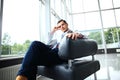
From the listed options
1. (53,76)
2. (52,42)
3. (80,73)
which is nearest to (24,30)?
(52,42)

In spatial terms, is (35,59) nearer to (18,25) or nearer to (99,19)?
(18,25)

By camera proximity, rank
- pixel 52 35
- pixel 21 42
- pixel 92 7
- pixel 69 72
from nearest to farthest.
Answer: pixel 69 72
pixel 52 35
pixel 21 42
pixel 92 7

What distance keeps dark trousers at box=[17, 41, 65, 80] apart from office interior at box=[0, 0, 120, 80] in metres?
0.57

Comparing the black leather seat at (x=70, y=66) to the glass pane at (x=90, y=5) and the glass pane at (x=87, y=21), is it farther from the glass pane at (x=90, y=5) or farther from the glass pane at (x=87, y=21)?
the glass pane at (x=90, y=5)

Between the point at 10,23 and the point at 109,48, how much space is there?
6.93 meters

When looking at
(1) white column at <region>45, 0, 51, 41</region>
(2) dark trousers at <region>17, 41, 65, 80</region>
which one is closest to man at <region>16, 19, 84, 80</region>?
(2) dark trousers at <region>17, 41, 65, 80</region>

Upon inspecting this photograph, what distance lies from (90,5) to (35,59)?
8.21 metres

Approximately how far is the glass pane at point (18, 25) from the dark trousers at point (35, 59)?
916 mm

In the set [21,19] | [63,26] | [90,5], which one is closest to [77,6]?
[90,5]

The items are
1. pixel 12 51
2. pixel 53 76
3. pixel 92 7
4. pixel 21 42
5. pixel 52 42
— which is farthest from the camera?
pixel 92 7

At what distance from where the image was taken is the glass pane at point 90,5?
8.48 m

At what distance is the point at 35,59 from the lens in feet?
3.61

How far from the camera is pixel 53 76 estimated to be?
1250 millimetres

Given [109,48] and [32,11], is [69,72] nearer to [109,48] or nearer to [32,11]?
[32,11]
